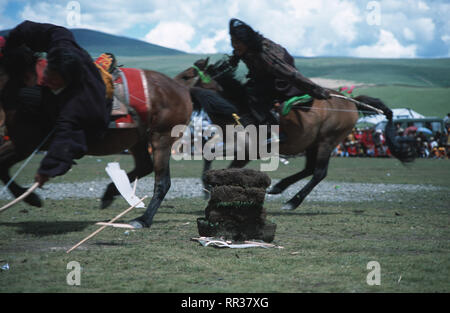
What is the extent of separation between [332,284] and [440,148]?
26.8 metres

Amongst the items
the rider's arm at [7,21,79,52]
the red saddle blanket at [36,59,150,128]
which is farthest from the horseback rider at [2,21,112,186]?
the red saddle blanket at [36,59,150,128]

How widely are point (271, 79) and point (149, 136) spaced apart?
2.60m

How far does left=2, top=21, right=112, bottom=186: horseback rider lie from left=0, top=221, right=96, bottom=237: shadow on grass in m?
1.34

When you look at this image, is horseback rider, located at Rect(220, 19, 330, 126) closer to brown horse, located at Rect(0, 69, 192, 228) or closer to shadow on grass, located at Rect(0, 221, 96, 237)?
brown horse, located at Rect(0, 69, 192, 228)

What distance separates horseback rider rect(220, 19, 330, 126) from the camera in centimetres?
849

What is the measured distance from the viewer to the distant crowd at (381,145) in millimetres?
29031

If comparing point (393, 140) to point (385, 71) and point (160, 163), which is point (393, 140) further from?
point (385, 71)

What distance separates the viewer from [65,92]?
583cm

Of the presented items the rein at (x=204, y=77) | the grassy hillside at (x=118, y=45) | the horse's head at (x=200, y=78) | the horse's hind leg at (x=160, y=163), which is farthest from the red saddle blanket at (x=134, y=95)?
the grassy hillside at (x=118, y=45)

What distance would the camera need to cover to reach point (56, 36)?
6.05 m

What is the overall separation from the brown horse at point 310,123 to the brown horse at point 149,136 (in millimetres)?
1260

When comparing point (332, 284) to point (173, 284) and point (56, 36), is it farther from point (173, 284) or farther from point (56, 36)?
point (56, 36)

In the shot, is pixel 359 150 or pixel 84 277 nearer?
pixel 84 277
